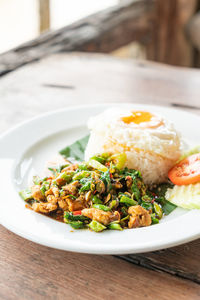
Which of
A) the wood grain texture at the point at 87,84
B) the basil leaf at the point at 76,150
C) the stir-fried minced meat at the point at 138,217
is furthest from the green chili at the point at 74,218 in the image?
the wood grain texture at the point at 87,84

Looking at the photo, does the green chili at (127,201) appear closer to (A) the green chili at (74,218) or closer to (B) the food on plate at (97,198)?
(B) the food on plate at (97,198)

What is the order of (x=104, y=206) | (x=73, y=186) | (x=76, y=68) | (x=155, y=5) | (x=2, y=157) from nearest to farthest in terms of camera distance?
(x=104, y=206)
(x=73, y=186)
(x=2, y=157)
(x=76, y=68)
(x=155, y=5)

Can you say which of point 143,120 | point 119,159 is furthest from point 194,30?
point 119,159

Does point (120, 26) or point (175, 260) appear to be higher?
point (120, 26)

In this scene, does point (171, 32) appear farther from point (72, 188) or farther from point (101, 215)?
point (101, 215)

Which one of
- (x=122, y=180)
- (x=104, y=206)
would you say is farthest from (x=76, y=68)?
(x=104, y=206)

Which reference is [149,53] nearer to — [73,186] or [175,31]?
[175,31]
